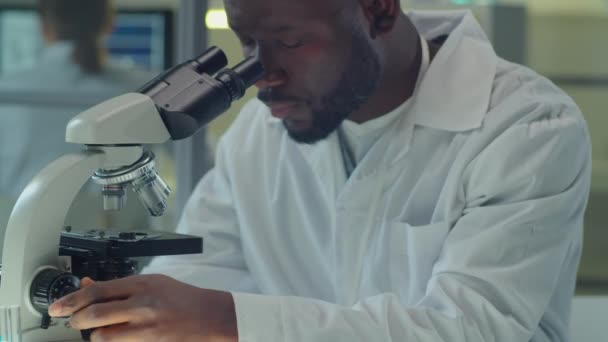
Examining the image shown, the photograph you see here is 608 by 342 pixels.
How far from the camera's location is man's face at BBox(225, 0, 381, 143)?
1.42 metres

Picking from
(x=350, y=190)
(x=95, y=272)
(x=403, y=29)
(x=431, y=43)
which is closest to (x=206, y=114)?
(x=95, y=272)

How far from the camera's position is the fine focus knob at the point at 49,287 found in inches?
43.2

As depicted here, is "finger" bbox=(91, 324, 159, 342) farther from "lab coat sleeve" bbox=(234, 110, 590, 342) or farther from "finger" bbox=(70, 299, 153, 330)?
"lab coat sleeve" bbox=(234, 110, 590, 342)

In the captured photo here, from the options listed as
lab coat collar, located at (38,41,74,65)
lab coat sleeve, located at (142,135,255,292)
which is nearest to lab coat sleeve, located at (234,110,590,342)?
lab coat sleeve, located at (142,135,255,292)

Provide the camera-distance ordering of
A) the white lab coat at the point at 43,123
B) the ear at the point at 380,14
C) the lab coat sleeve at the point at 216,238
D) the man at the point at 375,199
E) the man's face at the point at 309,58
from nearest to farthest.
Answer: the man at the point at 375,199, the man's face at the point at 309,58, the ear at the point at 380,14, the lab coat sleeve at the point at 216,238, the white lab coat at the point at 43,123

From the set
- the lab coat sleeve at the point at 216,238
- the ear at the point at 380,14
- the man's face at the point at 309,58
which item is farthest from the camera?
the lab coat sleeve at the point at 216,238

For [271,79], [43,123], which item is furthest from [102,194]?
[43,123]

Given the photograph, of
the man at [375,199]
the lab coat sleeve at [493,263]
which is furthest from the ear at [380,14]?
the lab coat sleeve at [493,263]

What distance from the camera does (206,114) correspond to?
1.18m

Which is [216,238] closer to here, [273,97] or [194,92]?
[273,97]

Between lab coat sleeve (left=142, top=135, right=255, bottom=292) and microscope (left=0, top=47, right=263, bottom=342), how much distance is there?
50 cm

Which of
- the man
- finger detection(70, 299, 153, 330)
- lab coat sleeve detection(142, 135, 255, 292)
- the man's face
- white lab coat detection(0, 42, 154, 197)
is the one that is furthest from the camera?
white lab coat detection(0, 42, 154, 197)

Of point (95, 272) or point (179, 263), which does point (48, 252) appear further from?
point (179, 263)

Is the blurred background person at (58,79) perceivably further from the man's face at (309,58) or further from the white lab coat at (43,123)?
the man's face at (309,58)
